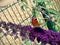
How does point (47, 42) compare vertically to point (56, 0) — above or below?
above

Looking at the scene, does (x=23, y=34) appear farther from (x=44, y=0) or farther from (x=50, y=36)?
(x=44, y=0)

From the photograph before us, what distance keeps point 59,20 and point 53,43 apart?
1020 millimetres

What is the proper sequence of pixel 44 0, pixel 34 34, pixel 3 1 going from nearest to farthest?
pixel 34 34
pixel 44 0
pixel 3 1

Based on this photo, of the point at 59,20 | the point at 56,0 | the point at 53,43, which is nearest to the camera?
the point at 53,43

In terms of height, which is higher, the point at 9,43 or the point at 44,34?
the point at 44,34

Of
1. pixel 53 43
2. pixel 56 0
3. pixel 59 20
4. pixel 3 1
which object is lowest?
pixel 3 1

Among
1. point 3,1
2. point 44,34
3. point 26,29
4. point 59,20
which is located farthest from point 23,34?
point 3,1

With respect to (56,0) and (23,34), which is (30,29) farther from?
(56,0)

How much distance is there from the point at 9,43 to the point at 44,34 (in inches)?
124

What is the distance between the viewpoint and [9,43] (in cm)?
450

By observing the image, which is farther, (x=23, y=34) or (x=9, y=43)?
(x=9, y=43)

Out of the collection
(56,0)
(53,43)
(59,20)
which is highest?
(53,43)

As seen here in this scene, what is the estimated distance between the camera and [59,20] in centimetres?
233

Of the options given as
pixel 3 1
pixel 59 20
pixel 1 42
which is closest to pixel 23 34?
pixel 59 20
